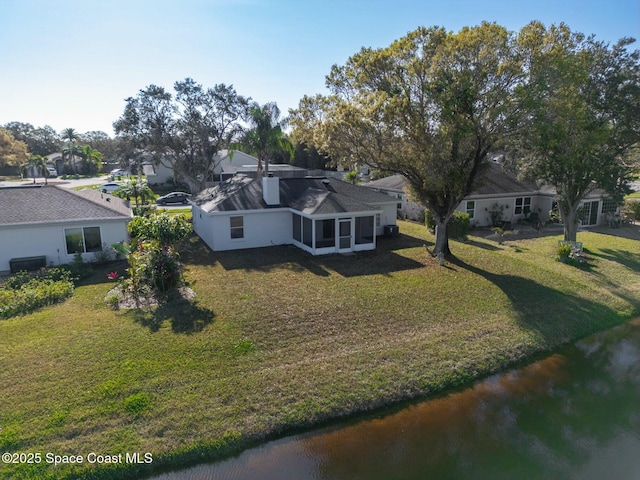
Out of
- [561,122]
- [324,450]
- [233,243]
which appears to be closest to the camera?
[324,450]

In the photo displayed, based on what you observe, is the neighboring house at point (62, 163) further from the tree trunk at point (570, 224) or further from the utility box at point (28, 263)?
the tree trunk at point (570, 224)

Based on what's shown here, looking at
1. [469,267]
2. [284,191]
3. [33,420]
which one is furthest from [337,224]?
[33,420]

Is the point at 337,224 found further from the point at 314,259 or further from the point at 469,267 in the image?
the point at 469,267

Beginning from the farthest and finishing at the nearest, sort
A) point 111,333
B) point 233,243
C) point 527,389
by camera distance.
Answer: point 233,243
point 111,333
point 527,389

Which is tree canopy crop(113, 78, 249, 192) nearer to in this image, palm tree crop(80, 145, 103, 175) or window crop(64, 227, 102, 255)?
window crop(64, 227, 102, 255)

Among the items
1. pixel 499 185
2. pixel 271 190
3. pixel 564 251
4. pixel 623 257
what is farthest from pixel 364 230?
pixel 623 257

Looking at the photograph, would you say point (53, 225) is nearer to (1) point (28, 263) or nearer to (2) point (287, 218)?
(1) point (28, 263)

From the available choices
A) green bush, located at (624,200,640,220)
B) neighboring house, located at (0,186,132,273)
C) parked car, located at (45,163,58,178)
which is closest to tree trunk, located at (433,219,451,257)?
neighboring house, located at (0,186,132,273)

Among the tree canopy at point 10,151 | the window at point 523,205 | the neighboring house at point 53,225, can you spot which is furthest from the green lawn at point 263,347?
the tree canopy at point 10,151
